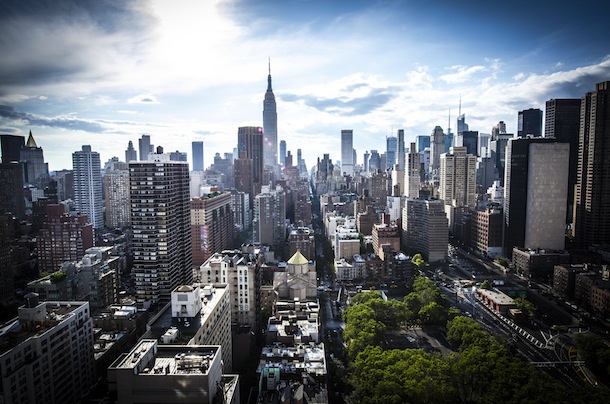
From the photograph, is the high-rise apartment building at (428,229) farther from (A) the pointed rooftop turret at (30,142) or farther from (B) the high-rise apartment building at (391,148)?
(B) the high-rise apartment building at (391,148)

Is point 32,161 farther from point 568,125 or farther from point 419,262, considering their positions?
point 568,125

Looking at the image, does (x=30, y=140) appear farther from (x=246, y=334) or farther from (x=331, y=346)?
(x=331, y=346)

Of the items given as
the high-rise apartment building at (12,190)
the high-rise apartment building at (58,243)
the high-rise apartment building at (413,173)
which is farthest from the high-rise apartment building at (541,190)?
the high-rise apartment building at (12,190)

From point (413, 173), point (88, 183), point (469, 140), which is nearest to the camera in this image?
point (88, 183)

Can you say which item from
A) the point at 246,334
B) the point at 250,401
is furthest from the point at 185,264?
the point at 250,401

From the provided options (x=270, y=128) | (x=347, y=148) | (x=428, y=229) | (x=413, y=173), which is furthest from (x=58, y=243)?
(x=347, y=148)
